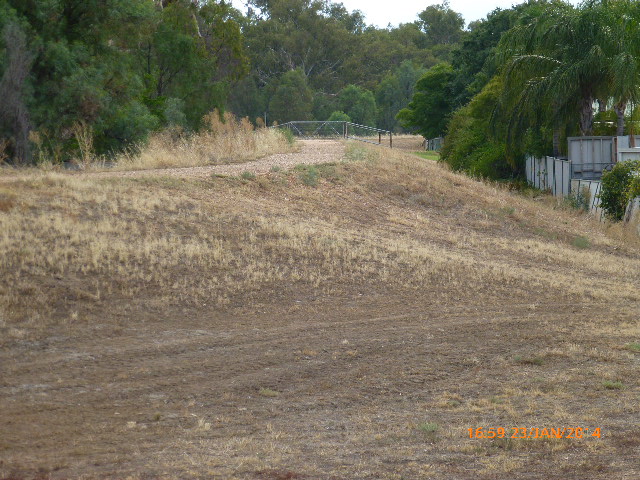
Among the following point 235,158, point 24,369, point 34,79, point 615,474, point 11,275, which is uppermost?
point 34,79

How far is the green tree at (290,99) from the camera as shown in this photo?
56344mm

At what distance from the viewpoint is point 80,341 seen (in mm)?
7879

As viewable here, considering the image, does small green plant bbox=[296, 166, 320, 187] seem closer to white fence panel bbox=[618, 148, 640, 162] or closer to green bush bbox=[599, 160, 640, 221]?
green bush bbox=[599, 160, 640, 221]

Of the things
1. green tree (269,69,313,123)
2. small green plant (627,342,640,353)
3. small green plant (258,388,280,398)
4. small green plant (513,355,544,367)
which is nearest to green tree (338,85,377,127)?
green tree (269,69,313,123)

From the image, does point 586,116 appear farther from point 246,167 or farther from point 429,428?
point 429,428

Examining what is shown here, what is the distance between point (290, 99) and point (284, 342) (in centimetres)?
4944

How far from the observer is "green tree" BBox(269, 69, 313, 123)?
56344mm

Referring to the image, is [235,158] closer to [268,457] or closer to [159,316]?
[159,316]

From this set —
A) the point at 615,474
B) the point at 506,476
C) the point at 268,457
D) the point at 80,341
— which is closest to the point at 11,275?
the point at 80,341

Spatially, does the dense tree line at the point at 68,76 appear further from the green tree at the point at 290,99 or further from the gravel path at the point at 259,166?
the green tree at the point at 290,99

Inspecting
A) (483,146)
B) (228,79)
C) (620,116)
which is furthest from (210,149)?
(228,79)

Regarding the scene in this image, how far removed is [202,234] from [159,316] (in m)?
2.86

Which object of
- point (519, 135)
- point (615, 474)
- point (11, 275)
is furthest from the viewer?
point (519, 135)
